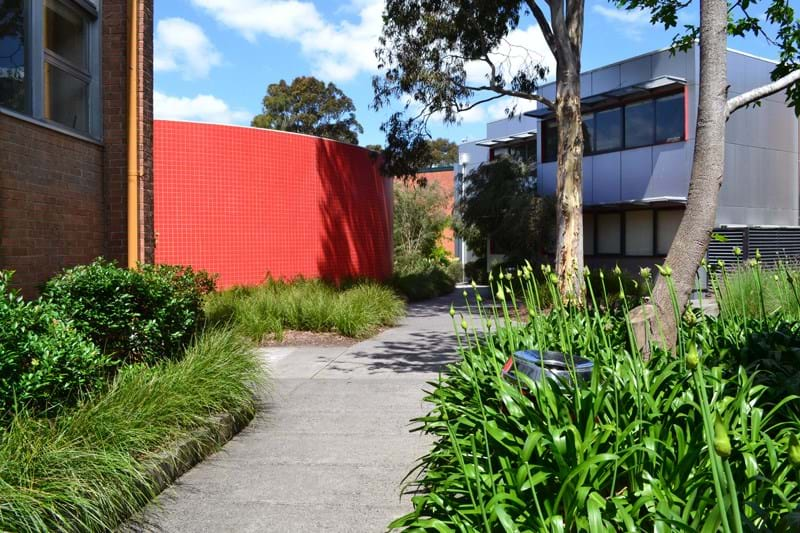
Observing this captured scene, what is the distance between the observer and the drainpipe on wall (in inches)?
340

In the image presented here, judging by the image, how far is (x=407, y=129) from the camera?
1878cm

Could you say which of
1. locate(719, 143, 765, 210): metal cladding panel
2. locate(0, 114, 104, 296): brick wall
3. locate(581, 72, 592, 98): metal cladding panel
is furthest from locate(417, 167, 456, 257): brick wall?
locate(0, 114, 104, 296): brick wall

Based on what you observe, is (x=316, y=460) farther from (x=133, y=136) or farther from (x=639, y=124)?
(x=639, y=124)

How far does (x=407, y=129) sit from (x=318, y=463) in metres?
14.2

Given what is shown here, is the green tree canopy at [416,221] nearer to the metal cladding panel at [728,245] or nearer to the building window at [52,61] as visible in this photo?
the metal cladding panel at [728,245]

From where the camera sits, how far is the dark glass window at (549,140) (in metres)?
26.0

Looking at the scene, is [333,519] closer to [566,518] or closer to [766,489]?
[566,518]

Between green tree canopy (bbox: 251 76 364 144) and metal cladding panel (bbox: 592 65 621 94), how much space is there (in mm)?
27163

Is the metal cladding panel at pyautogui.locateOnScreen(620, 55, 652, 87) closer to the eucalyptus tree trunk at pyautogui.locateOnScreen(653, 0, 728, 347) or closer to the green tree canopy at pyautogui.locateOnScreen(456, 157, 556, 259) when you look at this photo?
the green tree canopy at pyautogui.locateOnScreen(456, 157, 556, 259)

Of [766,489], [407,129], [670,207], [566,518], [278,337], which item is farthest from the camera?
[670,207]

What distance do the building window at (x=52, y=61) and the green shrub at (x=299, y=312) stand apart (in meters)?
4.07

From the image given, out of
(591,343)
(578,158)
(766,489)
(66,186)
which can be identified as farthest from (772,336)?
(578,158)

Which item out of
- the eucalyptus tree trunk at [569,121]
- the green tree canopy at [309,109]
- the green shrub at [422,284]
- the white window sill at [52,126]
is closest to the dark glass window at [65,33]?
the white window sill at [52,126]

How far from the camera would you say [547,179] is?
85.4 feet
